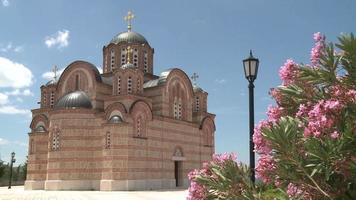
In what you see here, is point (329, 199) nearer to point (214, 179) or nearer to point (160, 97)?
point (214, 179)

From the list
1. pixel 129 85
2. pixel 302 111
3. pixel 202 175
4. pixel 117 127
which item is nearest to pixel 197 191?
pixel 202 175

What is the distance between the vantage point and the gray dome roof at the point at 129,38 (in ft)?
116

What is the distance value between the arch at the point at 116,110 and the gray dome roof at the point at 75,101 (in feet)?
5.41

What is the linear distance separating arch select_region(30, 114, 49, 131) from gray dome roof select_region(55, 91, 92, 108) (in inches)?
139

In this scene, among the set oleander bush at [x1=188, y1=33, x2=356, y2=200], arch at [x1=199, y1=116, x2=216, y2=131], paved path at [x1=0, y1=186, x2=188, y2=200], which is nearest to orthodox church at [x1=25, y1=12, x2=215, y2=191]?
arch at [x1=199, y1=116, x2=216, y2=131]

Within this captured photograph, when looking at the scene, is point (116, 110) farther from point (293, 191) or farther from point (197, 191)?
point (293, 191)

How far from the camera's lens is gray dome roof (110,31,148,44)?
35.3m

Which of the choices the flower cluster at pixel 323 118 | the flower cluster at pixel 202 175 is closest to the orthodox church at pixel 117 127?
the flower cluster at pixel 202 175

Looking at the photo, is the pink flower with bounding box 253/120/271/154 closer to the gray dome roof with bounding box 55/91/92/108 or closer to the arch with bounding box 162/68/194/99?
the gray dome roof with bounding box 55/91/92/108

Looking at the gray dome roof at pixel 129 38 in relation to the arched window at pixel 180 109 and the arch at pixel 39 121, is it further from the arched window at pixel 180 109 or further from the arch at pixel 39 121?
the arch at pixel 39 121

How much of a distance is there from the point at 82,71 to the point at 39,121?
5.26m

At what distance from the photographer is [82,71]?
33.2 metres

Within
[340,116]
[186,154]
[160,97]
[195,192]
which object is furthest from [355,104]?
[186,154]

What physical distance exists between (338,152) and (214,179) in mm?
1696
